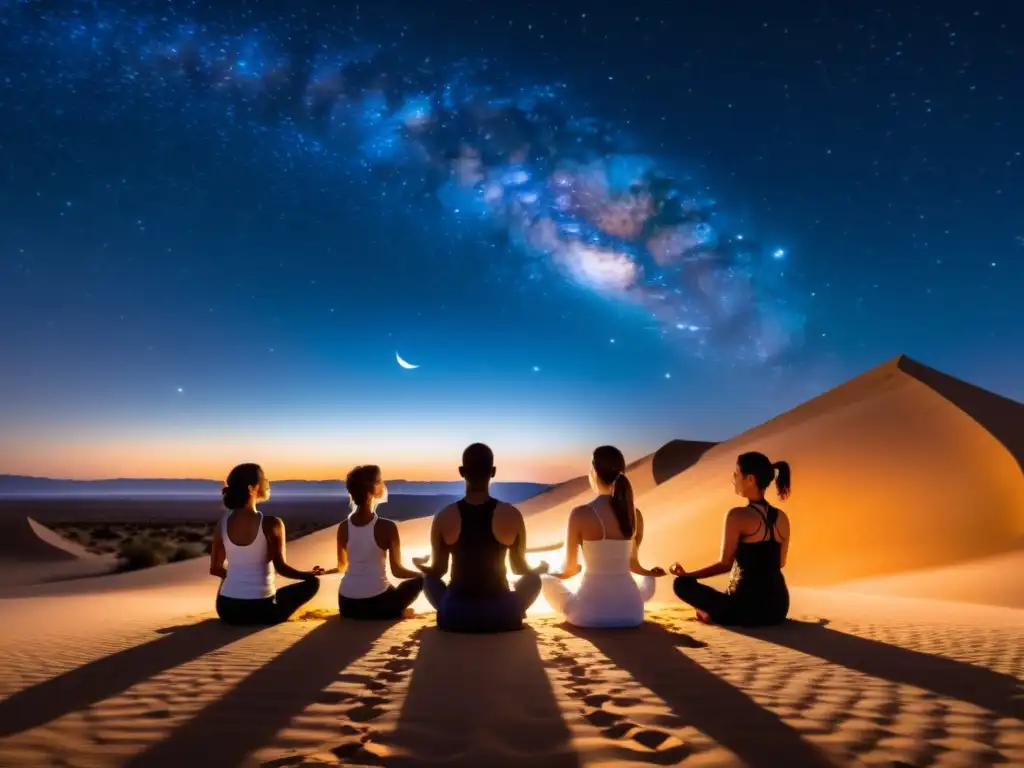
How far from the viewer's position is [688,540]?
21.1 meters

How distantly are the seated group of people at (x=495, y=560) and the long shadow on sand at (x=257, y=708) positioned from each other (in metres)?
0.98

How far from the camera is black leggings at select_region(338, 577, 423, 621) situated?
25.8 feet

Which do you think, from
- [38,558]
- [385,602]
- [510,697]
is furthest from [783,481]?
[38,558]

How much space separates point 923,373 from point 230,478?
31.8 meters

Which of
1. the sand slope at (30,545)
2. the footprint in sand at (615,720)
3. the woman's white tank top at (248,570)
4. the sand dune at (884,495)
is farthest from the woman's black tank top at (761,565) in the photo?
the sand slope at (30,545)

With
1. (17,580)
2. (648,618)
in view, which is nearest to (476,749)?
(648,618)

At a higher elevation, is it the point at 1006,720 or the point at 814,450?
the point at 814,450

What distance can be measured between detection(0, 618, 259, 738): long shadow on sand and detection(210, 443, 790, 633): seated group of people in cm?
60

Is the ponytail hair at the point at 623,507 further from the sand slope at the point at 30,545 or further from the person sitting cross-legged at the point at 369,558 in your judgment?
the sand slope at the point at 30,545

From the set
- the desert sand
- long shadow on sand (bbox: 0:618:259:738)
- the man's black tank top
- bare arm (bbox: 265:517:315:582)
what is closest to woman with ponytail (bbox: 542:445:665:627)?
the desert sand

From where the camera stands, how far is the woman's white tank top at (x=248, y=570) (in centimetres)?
727

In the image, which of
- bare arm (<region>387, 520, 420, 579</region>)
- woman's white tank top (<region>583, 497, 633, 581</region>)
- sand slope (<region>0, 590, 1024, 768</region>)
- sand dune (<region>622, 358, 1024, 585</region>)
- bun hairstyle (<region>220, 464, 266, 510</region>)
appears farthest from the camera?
sand dune (<region>622, 358, 1024, 585</region>)

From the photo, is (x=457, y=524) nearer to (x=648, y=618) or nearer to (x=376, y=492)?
(x=376, y=492)

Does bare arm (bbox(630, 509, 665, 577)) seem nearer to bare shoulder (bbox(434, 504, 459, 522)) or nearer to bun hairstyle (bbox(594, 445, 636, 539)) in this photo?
bun hairstyle (bbox(594, 445, 636, 539))
